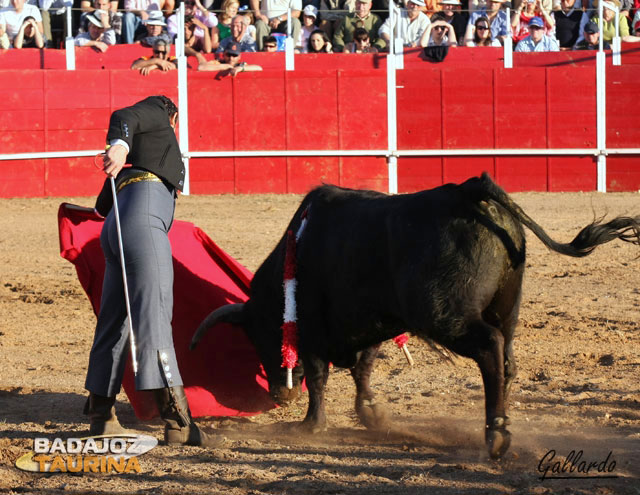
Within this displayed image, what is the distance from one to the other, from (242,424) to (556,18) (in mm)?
9962

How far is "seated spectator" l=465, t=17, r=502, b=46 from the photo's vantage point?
1233 cm

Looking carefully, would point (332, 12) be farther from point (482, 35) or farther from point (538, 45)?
point (538, 45)

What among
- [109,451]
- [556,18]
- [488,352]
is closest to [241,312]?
[109,451]

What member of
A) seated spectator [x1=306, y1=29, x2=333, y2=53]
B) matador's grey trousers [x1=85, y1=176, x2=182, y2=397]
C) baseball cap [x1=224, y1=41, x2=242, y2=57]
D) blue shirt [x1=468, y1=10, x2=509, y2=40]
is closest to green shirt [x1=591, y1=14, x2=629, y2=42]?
blue shirt [x1=468, y1=10, x2=509, y2=40]

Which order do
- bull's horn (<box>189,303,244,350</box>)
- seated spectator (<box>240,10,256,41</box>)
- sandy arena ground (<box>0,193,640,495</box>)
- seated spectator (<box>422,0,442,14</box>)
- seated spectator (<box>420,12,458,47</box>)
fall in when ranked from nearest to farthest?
sandy arena ground (<box>0,193,640,495</box>)
bull's horn (<box>189,303,244,350</box>)
seated spectator (<box>240,10,256,41</box>)
seated spectator (<box>420,12,458,47</box>)
seated spectator (<box>422,0,442,14</box>)

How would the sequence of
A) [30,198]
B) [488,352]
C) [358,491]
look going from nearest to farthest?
[358,491] < [488,352] < [30,198]

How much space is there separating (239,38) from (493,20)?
3.18 m

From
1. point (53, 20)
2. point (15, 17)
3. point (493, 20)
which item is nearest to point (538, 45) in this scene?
point (493, 20)

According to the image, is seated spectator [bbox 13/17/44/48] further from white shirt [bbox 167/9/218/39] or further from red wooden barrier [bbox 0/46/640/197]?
white shirt [bbox 167/9/218/39]

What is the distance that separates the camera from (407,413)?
156 inches

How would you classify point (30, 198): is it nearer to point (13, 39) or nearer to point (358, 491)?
point (13, 39)

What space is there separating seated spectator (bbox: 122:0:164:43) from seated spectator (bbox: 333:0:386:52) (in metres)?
2.26

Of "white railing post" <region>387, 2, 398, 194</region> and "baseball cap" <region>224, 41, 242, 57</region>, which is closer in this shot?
"baseball cap" <region>224, 41, 242, 57</region>

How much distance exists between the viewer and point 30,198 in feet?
37.1
